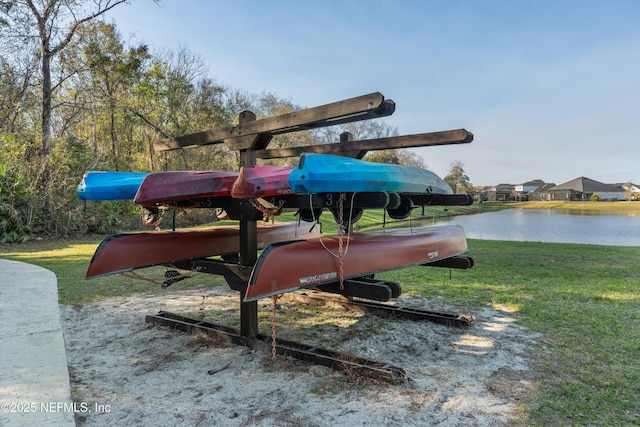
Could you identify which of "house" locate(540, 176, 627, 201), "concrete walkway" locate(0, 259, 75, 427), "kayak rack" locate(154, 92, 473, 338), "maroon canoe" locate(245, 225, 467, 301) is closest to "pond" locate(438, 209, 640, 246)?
"maroon canoe" locate(245, 225, 467, 301)

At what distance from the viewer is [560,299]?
216 inches

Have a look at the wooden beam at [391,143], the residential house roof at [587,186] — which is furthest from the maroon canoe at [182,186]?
the residential house roof at [587,186]

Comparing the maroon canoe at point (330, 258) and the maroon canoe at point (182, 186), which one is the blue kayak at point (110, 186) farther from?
the maroon canoe at point (330, 258)

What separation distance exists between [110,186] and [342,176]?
2.88 meters

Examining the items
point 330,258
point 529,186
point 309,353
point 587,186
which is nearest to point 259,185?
point 330,258

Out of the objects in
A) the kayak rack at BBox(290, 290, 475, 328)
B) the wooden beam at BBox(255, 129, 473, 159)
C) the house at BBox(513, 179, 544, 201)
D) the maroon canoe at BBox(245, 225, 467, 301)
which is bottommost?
the kayak rack at BBox(290, 290, 475, 328)

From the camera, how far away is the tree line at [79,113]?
1393 cm

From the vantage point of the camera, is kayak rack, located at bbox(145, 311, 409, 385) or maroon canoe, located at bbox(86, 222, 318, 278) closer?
kayak rack, located at bbox(145, 311, 409, 385)

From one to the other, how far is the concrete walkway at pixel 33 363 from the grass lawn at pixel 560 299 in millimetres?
610

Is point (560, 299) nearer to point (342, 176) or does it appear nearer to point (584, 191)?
point (342, 176)

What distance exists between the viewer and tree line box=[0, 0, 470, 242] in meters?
13.9

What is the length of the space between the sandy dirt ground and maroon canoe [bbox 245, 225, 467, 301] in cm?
75

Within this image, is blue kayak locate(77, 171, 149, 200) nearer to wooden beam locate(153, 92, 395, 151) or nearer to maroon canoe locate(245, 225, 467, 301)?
wooden beam locate(153, 92, 395, 151)

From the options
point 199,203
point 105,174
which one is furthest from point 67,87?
point 199,203
